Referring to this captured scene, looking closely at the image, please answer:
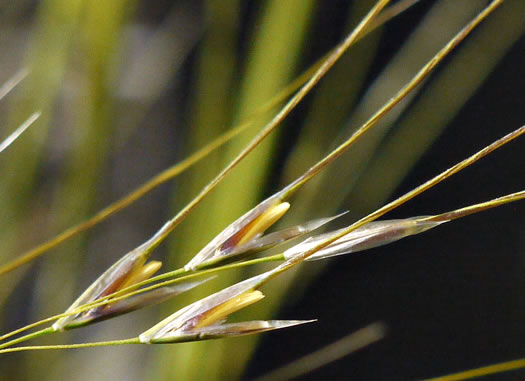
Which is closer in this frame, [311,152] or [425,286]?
[311,152]

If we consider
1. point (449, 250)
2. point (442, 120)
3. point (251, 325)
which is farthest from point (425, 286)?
point (251, 325)

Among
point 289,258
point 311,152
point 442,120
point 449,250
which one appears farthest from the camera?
point 449,250

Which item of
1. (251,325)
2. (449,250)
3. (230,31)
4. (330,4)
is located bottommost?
(251,325)

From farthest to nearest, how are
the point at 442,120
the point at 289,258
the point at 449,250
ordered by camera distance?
the point at 449,250
the point at 442,120
the point at 289,258

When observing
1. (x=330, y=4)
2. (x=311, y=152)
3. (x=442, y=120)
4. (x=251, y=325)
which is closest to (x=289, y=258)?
(x=251, y=325)

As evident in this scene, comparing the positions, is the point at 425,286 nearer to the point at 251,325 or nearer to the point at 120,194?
the point at 120,194

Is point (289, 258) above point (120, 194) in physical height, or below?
below

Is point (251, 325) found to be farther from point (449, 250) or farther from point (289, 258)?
point (449, 250)

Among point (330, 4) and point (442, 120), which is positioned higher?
point (330, 4)

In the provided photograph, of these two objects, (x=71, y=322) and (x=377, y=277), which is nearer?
(x=71, y=322)
